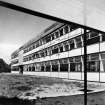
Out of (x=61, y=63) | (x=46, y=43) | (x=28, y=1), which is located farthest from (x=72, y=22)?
(x=46, y=43)

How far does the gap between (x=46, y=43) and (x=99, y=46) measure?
13447mm

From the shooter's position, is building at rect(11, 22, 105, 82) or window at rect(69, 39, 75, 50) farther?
window at rect(69, 39, 75, 50)

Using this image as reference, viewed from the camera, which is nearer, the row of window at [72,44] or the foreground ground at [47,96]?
the foreground ground at [47,96]

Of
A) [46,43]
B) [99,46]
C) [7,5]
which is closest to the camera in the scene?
[7,5]

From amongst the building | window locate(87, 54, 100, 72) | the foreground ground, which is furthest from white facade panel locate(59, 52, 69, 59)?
the foreground ground

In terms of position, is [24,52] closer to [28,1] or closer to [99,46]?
[99,46]

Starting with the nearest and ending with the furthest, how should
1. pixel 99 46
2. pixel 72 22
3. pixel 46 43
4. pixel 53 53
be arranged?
1. pixel 72 22
2. pixel 99 46
3. pixel 53 53
4. pixel 46 43

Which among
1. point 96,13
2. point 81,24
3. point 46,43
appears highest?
point 46,43

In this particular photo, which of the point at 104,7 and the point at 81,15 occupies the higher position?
the point at 104,7

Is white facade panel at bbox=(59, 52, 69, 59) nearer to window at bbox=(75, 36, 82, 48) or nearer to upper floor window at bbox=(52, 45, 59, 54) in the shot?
upper floor window at bbox=(52, 45, 59, 54)

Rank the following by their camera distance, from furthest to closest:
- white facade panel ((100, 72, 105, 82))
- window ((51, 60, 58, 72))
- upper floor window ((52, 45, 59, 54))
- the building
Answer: upper floor window ((52, 45, 59, 54)), window ((51, 60, 58, 72)), the building, white facade panel ((100, 72, 105, 82))

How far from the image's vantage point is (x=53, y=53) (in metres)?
22.5

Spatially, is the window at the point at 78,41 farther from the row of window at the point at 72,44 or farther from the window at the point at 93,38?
the window at the point at 93,38

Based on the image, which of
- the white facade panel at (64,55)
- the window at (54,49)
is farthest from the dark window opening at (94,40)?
the window at (54,49)
